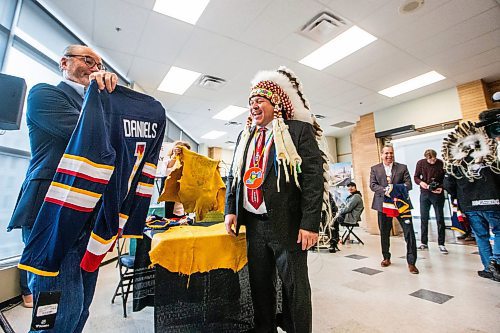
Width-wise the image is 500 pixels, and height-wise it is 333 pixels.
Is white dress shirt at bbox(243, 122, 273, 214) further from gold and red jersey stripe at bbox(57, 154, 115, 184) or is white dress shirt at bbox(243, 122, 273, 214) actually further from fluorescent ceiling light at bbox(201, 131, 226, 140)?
fluorescent ceiling light at bbox(201, 131, 226, 140)

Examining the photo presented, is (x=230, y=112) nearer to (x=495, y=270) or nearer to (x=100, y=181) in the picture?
(x=495, y=270)

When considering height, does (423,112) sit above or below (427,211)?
above

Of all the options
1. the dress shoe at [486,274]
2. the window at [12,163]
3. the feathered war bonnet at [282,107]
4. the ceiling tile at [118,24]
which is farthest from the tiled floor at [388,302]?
the ceiling tile at [118,24]

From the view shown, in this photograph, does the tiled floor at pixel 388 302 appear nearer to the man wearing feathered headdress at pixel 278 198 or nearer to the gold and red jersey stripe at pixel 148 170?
the man wearing feathered headdress at pixel 278 198

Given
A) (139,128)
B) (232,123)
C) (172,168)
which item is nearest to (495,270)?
(172,168)

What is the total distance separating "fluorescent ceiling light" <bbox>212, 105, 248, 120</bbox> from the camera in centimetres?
636

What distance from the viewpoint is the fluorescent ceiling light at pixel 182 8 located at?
287 cm

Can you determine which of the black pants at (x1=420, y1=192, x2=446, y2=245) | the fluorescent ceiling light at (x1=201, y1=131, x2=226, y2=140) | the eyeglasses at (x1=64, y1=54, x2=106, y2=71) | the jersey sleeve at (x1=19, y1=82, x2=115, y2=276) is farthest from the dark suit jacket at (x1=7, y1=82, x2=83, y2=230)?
the fluorescent ceiling light at (x1=201, y1=131, x2=226, y2=140)

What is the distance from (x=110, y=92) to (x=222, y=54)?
341 centimetres

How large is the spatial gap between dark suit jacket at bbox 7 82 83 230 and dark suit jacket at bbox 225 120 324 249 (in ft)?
2.94

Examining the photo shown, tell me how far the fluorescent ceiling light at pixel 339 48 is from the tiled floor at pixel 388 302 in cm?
328

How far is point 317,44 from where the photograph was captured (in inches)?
147

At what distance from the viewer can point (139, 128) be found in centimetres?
99

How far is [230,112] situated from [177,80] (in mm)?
2065
